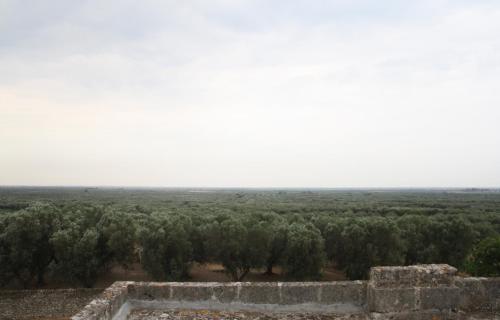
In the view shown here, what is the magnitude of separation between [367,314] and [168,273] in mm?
23220

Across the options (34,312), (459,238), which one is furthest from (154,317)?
(459,238)

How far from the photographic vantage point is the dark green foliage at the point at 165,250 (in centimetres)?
2704

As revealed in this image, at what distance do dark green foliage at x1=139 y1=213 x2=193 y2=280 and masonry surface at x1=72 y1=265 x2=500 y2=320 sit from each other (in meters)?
20.6

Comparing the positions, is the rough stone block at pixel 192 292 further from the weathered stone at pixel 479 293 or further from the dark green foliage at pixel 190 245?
the dark green foliage at pixel 190 245

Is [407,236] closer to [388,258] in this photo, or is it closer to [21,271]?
[388,258]

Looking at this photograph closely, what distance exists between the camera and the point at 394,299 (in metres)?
6.54

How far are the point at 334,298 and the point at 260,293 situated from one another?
1.52m

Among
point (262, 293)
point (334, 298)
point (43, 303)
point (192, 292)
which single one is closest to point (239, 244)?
point (43, 303)

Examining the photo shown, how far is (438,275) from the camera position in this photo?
6789 millimetres

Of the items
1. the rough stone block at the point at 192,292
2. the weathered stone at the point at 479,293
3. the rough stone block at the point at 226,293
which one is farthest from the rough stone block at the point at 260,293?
the weathered stone at the point at 479,293

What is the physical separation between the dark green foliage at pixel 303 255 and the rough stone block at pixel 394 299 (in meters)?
20.7

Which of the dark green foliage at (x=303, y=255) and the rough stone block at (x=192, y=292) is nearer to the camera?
the rough stone block at (x=192, y=292)

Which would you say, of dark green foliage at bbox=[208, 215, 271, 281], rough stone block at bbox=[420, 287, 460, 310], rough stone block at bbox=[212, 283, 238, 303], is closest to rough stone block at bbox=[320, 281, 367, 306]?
rough stone block at bbox=[420, 287, 460, 310]

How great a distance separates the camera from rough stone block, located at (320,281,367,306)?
706 cm
